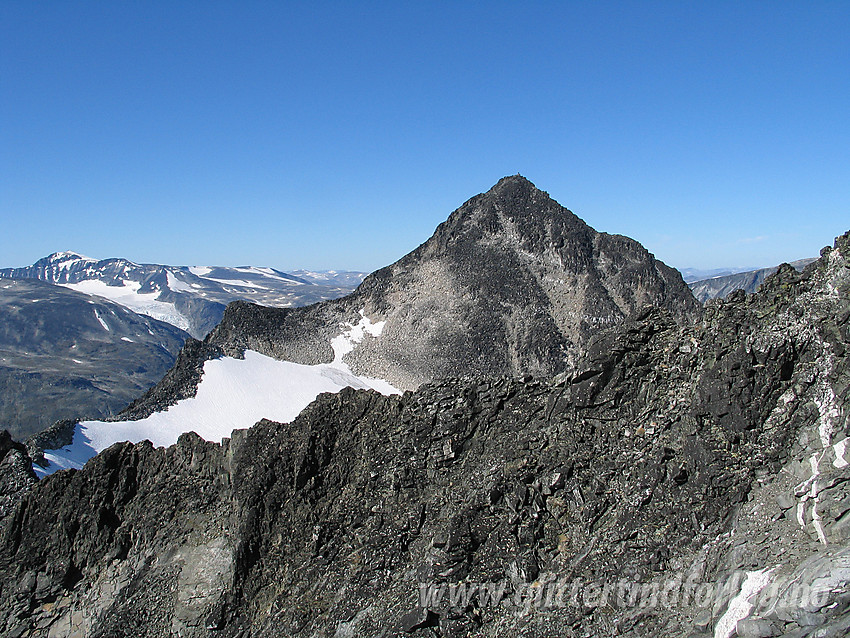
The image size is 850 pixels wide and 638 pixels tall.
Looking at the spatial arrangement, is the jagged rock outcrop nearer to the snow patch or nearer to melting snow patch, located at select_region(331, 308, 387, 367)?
the snow patch

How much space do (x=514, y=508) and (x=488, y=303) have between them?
51521mm

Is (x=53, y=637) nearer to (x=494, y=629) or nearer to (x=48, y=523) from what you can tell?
(x=48, y=523)

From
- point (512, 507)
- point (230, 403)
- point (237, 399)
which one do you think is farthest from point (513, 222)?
point (512, 507)

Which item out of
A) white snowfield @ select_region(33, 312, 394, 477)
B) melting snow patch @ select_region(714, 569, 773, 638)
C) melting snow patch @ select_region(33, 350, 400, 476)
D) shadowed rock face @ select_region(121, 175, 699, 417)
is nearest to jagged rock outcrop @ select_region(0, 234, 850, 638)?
melting snow patch @ select_region(714, 569, 773, 638)

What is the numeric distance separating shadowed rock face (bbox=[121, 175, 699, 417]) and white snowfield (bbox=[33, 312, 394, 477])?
1850mm

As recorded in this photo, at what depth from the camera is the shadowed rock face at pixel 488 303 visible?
219ft

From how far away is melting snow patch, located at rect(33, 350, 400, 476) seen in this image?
4866 cm

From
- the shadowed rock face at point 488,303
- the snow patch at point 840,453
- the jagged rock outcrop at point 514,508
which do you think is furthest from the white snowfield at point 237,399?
the snow patch at point 840,453

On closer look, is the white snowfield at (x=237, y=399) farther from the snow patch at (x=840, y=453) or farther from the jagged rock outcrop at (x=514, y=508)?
the snow patch at (x=840, y=453)

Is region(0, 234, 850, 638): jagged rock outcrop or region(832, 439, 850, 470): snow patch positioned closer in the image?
region(832, 439, 850, 470): snow patch

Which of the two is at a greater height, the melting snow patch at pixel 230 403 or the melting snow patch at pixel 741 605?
the melting snow patch at pixel 741 605

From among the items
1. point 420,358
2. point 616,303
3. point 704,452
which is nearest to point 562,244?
point 616,303

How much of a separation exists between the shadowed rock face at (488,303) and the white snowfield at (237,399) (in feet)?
6.07

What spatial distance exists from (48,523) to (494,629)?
20.3m
